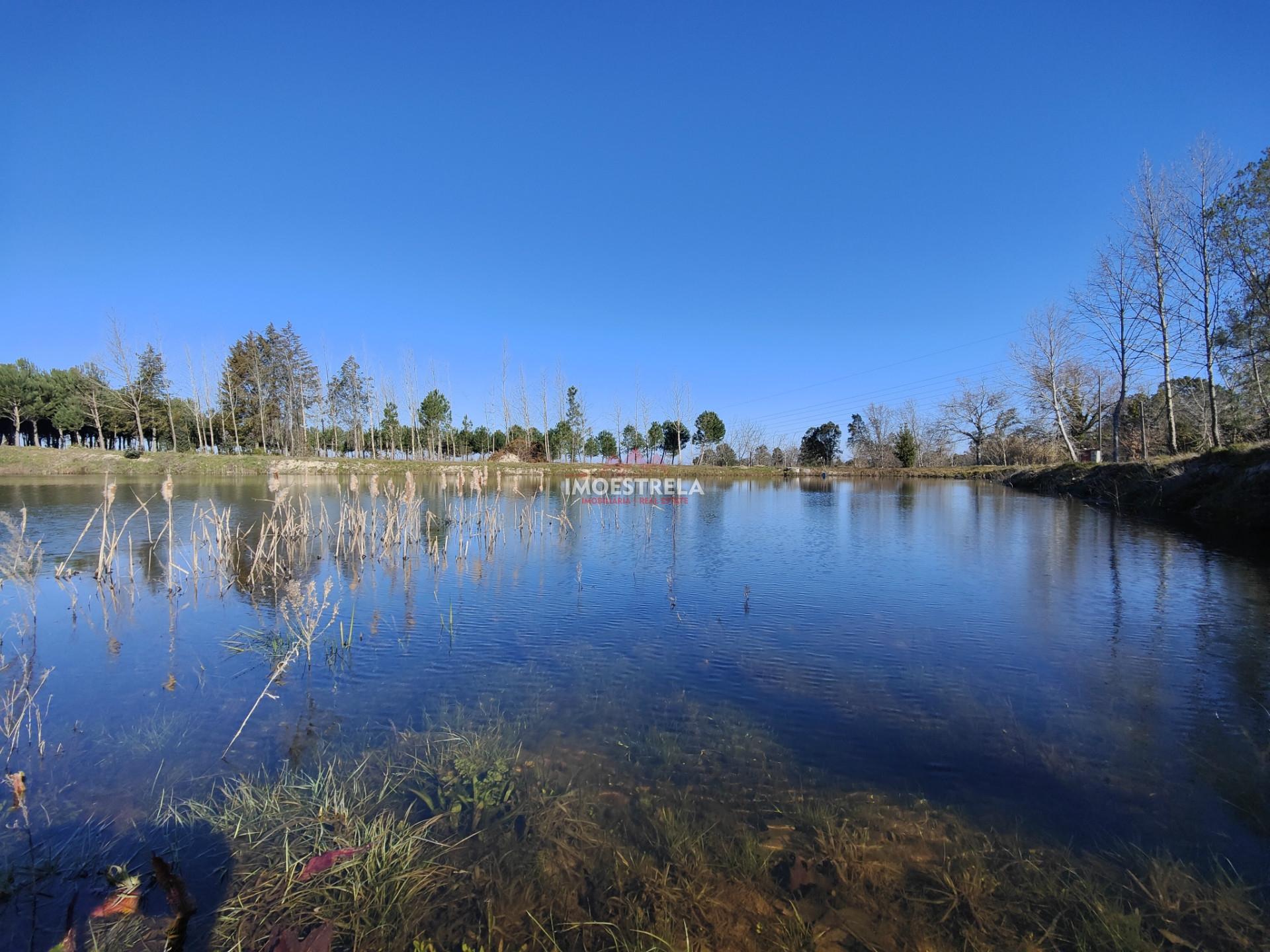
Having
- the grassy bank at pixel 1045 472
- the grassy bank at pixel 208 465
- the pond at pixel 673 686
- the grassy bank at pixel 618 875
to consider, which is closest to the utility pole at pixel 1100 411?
the grassy bank at pixel 1045 472

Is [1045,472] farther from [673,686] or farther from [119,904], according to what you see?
[119,904]

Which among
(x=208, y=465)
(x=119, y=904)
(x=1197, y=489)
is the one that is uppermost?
(x=208, y=465)

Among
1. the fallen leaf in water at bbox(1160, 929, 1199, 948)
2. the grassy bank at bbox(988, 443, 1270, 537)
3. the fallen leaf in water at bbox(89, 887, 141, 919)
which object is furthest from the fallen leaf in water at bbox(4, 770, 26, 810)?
the grassy bank at bbox(988, 443, 1270, 537)

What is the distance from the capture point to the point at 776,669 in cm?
570

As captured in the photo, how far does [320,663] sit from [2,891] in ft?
10.5

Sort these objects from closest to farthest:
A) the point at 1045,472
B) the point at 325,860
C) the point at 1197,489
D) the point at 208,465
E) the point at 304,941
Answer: the point at 304,941 → the point at 325,860 → the point at 1197,489 → the point at 1045,472 → the point at 208,465

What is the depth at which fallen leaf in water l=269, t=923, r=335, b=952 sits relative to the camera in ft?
7.34

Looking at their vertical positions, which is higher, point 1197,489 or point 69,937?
point 1197,489

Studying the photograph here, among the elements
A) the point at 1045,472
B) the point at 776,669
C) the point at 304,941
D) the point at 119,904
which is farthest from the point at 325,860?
the point at 1045,472

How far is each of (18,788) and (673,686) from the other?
14.8 feet

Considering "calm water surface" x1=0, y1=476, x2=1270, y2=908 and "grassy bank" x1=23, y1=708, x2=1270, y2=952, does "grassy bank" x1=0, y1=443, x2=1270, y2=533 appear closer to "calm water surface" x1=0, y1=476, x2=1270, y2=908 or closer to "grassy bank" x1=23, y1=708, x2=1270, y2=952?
"calm water surface" x1=0, y1=476, x2=1270, y2=908

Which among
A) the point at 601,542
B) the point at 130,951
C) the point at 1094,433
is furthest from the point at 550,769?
the point at 1094,433

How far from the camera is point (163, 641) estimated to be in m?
6.41

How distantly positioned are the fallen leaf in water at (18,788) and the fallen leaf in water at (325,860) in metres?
1.93
